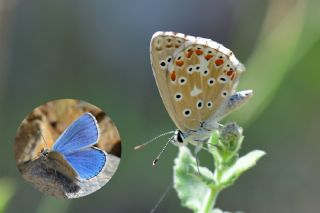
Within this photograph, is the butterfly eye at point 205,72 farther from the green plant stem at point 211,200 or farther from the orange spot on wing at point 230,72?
the green plant stem at point 211,200

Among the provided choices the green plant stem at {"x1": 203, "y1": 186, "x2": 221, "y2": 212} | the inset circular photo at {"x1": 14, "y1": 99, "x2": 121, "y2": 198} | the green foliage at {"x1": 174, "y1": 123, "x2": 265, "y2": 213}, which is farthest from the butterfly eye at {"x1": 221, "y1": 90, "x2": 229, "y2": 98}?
the inset circular photo at {"x1": 14, "y1": 99, "x2": 121, "y2": 198}

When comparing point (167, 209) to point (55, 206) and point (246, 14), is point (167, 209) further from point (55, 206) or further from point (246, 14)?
point (55, 206)

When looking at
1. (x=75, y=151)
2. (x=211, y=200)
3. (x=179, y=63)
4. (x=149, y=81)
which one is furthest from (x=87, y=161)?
(x=149, y=81)

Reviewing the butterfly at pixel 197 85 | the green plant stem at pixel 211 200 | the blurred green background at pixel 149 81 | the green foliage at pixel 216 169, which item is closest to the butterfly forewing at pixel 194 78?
the butterfly at pixel 197 85

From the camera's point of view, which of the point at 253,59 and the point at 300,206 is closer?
the point at 253,59

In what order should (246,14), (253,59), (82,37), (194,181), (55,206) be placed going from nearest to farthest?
(194,181) → (55,206) → (253,59) → (246,14) → (82,37)

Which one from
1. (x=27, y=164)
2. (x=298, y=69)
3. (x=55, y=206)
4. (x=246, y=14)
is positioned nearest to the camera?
(x=27, y=164)

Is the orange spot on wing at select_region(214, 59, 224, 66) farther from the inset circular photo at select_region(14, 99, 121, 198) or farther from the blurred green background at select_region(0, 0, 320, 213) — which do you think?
the blurred green background at select_region(0, 0, 320, 213)

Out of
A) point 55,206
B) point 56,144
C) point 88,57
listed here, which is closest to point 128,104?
point 88,57
